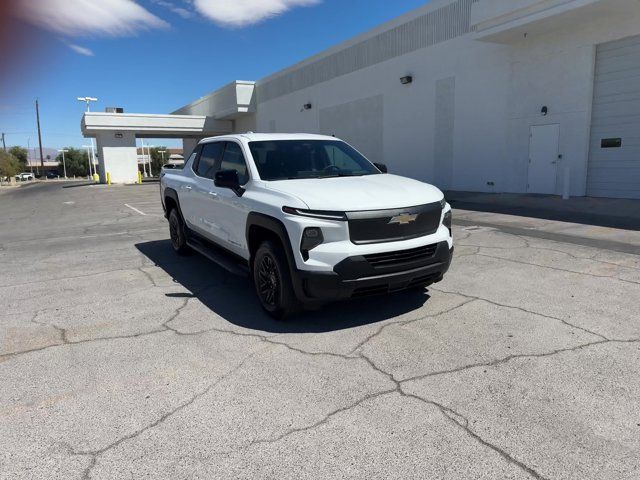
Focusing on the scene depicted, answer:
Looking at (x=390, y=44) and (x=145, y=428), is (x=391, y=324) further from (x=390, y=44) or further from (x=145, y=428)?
(x=390, y=44)

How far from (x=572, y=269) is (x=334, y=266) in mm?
3909

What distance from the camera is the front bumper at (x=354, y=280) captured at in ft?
12.7

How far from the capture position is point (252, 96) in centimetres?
3606

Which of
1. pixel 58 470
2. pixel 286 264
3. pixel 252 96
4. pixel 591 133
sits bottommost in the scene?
pixel 58 470

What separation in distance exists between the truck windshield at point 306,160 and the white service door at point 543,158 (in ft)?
38.1

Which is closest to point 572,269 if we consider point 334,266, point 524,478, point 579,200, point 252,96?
point 334,266

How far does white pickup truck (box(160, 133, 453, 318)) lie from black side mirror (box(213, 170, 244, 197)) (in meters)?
0.01

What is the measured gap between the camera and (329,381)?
10.9 feet

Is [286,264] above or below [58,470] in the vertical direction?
above

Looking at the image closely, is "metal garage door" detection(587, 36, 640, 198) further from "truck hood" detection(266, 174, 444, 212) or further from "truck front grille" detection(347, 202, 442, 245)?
"truck front grille" detection(347, 202, 442, 245)

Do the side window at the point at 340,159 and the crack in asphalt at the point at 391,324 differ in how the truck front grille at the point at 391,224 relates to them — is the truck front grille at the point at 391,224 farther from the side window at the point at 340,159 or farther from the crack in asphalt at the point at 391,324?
the side window at the point at 340,159

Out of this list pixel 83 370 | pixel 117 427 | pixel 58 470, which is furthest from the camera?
pixel 83 370

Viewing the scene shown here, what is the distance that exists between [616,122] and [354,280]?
13.1 metres

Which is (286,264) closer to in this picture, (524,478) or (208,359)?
(208,359)
